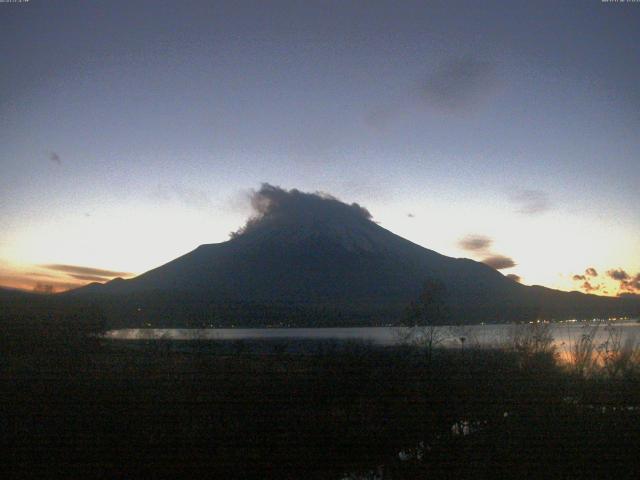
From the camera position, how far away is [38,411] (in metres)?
6.77

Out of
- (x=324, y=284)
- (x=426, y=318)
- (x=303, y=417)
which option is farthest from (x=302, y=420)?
(x=324, y=284)

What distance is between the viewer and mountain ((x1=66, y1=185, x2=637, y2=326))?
91.4 ft

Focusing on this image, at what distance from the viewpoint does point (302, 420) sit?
8.55m

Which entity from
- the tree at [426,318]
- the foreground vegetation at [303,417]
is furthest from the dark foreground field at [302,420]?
the tree at [426,318]

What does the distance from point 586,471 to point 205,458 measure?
4.59 metres

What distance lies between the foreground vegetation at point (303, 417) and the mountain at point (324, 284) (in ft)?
30.9

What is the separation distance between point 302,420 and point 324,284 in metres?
43.6

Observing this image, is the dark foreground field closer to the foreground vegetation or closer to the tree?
the foreground vegetation

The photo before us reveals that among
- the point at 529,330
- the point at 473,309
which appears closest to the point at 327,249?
the point at 473,309

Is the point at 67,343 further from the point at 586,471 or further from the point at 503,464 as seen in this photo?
the point at 586,471

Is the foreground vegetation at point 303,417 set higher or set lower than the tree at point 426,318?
lower

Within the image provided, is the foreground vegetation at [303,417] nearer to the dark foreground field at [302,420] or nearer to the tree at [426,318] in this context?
the dark foreground field at [302,420]

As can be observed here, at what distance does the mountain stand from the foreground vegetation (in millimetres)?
9433

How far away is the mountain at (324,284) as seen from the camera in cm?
2786
